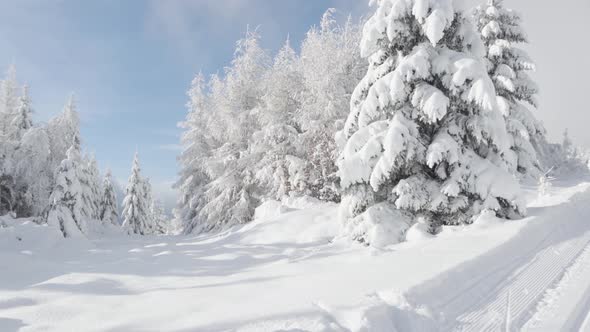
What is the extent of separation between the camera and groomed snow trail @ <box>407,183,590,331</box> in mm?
3617

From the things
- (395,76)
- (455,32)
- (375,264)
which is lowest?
(375,264)

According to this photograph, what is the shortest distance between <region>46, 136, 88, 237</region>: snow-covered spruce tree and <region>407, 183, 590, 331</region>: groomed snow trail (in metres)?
17.6

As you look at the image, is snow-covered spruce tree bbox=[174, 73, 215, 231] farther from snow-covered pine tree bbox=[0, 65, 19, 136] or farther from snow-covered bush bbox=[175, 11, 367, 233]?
snow-covered pine tree bbox=[0, 65, 19, 136]

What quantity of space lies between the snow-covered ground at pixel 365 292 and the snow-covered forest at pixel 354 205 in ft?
0.11

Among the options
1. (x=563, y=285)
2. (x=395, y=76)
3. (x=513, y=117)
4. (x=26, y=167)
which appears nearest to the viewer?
(x=563, y=285)

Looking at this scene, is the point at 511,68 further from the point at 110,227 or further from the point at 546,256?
the point at 110,227

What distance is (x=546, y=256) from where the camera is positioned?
5.76m

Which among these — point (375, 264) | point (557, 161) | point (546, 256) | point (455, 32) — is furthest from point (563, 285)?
point (557, 161)

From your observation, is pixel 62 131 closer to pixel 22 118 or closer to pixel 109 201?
pixel 22 118

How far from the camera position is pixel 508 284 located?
180 inches

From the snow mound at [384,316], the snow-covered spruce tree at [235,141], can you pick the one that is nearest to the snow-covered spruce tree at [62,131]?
the snow-covered spruce tree at [235,141]

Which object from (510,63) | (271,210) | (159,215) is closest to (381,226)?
(271,210)

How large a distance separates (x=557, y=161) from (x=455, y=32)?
83.6 ft

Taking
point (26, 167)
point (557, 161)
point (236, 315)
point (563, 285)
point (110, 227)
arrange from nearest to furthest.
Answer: point (236, 315) < point (563, 285) < point (26, 167) < point (110, 227) < point (557, 161)
